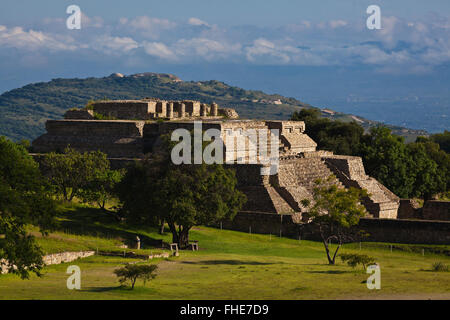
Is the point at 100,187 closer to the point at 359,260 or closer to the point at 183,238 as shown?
the point at 183,238

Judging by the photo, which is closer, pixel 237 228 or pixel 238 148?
pixel 237 228

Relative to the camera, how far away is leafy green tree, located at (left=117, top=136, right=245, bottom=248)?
4581 cm

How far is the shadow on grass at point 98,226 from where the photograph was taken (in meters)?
45.8

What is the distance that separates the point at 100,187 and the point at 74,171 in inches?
89.2

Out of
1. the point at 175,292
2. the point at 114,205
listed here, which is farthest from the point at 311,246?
the point at 175,292

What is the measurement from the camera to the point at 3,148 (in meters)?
30.3

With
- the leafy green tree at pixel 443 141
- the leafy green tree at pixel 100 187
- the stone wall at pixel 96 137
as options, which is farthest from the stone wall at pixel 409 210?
the leafy green tree at pixel 443 141

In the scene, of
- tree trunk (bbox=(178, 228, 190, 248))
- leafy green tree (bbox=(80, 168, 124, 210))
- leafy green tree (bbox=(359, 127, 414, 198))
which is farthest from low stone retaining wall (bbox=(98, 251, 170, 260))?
leafy green tree (bbox=(359, 127, 414, 198))

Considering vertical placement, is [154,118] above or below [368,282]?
above

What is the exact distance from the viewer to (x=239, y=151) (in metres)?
60.8

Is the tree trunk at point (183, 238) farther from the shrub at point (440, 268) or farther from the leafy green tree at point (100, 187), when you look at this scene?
the shrub at point (440, 268)
